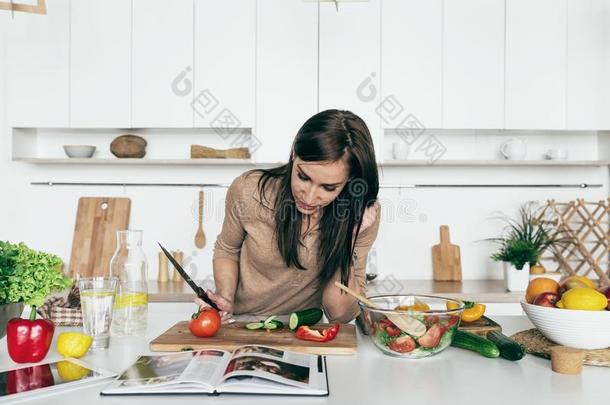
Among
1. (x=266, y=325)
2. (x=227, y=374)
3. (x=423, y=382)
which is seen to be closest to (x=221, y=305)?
(x=266, y=325)

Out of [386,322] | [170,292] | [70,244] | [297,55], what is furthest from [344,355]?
[70,244]

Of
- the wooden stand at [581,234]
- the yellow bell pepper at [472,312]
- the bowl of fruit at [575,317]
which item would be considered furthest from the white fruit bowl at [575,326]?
the wooden stand at [581,234]

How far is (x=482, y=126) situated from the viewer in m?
3.13

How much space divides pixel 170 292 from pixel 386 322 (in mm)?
1852

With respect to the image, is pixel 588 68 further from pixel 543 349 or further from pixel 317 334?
pixel 317 334

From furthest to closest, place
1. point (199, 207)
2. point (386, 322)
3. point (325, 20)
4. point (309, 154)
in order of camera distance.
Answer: point (199, 207) → point (325, 20) → point (309, 154) → point (386, 322)

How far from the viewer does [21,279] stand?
50.5 inches

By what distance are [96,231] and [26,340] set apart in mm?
2201

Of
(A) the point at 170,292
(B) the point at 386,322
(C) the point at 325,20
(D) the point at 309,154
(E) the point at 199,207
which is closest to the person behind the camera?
(B) the point at 386,322

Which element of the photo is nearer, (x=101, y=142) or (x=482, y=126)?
(x=482, y=126)

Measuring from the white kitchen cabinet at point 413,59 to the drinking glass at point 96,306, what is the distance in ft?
6.85

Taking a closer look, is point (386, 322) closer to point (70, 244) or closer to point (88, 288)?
point (88, 288)

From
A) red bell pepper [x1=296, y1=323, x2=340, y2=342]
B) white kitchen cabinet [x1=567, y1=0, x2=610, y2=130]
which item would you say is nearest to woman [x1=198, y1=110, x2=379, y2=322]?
red bell pepper [x1=296, y1=323, x2=340, y2=342]

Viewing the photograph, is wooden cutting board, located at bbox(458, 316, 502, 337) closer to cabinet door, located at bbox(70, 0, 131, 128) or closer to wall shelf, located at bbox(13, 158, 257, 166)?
wall shelf, located at bbox(13, 158, 257, 166)
